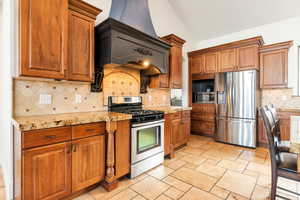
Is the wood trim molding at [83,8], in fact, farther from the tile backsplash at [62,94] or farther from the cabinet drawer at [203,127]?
the cabinet drawer at [203,127]

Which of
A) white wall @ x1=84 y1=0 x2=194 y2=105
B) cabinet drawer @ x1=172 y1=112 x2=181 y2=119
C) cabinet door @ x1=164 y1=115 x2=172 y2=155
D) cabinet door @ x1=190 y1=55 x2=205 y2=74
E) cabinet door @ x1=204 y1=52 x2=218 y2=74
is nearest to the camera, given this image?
cabinet door @ x1=164 y1=115 x2=172 y2=155

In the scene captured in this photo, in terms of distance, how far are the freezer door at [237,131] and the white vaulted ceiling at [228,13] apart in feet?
8.60

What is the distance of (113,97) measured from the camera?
2615 millimetres

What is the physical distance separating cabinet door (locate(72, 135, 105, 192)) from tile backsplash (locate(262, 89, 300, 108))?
411cm

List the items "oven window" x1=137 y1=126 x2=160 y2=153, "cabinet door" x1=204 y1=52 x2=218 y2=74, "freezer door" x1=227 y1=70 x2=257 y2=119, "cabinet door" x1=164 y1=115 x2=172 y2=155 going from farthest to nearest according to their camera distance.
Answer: "cabinet door" x1=204 y1=52 x2=218 y2=74 < "freezer door" x1=227 y1=70 x2=257 y2=119 < "cabinet door" x1=164 y1=115 x2=172 y2=155 < "oven window" x1=137 y1=126 x2=160 y2=153

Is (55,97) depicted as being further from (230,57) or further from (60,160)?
(230,57)

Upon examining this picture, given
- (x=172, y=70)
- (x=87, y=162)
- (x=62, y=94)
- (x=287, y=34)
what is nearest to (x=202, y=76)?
(x=172, y=70)

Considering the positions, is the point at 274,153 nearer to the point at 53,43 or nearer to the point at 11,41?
the point at 53,43

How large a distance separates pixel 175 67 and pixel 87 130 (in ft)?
8.13

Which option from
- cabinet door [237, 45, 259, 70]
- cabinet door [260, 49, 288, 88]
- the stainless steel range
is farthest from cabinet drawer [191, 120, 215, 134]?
the stainless steel range

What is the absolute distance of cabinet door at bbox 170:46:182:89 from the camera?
→ 3418 mm

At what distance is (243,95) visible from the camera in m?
3.49

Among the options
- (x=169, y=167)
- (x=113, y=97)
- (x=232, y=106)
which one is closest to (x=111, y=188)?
(x=169, y=167)

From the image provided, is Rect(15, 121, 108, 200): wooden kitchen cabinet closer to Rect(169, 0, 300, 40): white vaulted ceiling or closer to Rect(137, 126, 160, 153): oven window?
Rect(137, 126, 160, 153): oven window
